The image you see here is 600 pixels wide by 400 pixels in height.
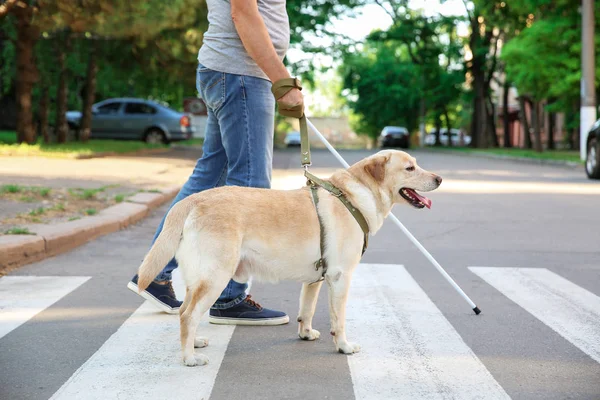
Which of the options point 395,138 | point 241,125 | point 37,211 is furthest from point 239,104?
point 395,138

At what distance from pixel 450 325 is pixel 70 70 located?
26.5 m

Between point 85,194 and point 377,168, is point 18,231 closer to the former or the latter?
point 85,194

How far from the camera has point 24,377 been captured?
150 inches

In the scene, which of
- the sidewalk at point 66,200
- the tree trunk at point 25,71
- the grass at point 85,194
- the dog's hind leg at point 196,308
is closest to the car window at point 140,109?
the tree trunk at point 25,71

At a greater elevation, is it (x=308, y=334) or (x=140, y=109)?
(x=140, y=109)

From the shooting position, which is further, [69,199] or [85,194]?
[85,194]

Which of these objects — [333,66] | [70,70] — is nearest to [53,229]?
[70,70]

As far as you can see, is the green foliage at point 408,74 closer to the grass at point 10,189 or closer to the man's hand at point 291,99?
the grass at point 10,189

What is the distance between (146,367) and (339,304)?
38.7 inches

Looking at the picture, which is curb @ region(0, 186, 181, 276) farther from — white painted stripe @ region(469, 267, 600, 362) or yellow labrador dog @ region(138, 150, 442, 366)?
white painted stripe @ region(469, 267, 600, 362)

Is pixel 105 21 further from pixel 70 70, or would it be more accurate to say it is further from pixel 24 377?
pixel 24 377

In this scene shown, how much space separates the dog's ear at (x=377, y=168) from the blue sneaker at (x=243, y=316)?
41.9 inches

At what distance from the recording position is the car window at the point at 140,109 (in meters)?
32.9

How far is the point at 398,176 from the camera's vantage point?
4500 millimetres
